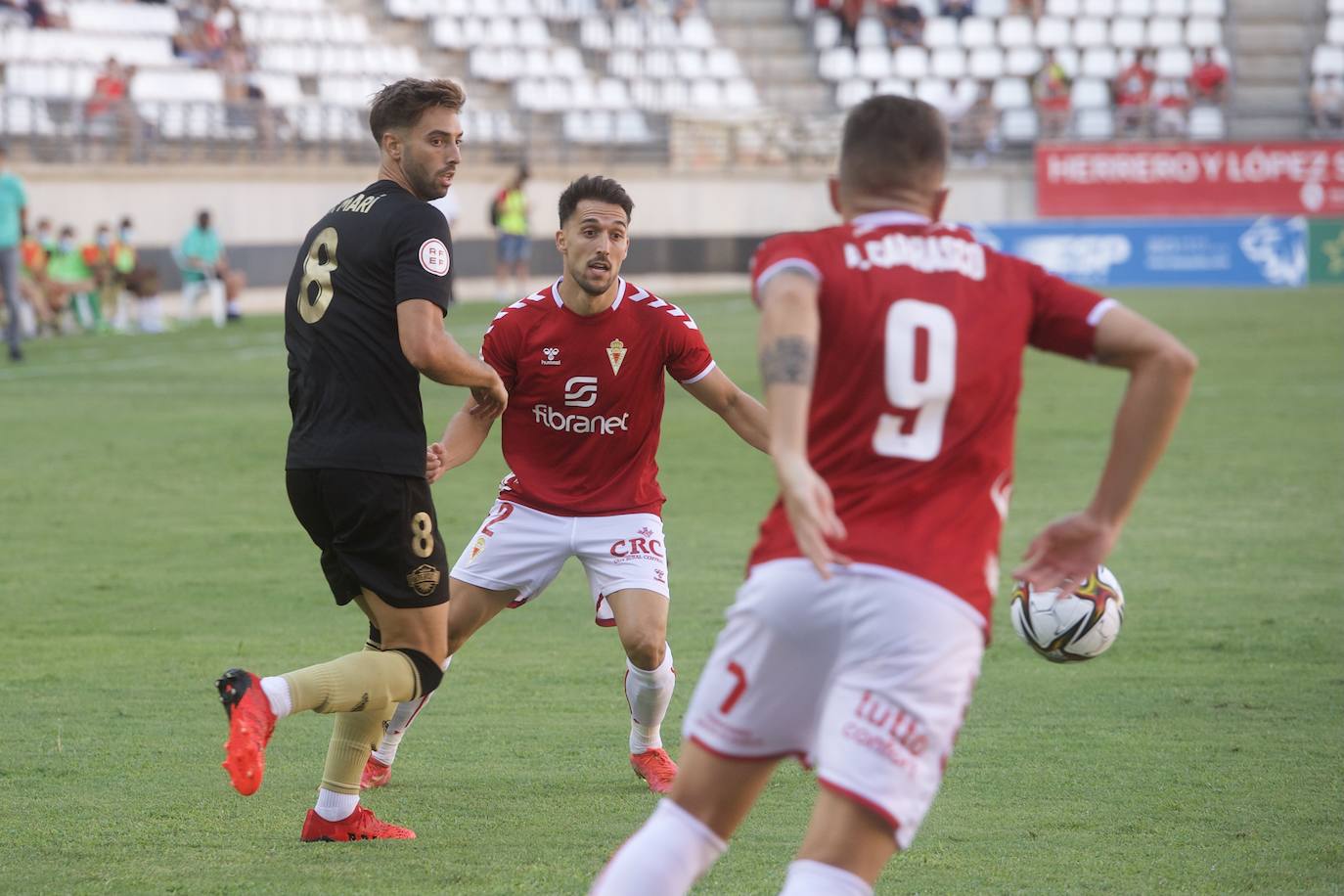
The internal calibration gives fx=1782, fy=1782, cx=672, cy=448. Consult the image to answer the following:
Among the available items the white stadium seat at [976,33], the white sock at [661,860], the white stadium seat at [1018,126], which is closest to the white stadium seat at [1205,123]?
the white stadium seat at [1018,126]

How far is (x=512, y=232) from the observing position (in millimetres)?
31547

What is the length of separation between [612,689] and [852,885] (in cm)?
415

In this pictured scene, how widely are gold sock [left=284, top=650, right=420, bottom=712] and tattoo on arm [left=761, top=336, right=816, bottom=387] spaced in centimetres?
217

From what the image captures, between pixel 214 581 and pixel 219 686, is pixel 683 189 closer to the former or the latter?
pixel 214 581

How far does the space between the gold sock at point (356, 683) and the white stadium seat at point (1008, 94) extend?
121 feet

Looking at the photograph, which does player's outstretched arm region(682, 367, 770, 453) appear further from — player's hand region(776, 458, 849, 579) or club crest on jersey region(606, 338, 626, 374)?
player's hand region(776, 458, 849, 579)

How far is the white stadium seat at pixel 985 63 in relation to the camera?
4097 centimetres

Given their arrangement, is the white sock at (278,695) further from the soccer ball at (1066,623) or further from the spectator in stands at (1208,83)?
the spectator in stands at (1208,83)

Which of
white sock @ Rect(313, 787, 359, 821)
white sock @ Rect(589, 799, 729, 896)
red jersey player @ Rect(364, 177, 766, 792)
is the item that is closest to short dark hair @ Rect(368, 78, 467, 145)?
red jersey player @ Rect(364, 177, 766, 792)

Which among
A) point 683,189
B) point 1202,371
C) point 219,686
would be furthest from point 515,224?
point 219,686

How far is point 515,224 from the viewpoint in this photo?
31.4m

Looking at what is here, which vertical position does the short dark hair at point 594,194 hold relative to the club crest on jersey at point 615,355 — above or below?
above

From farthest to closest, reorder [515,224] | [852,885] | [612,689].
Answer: [515,224]
[612,689]
[852,885]

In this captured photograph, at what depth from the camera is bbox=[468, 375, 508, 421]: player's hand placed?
5156 mm
